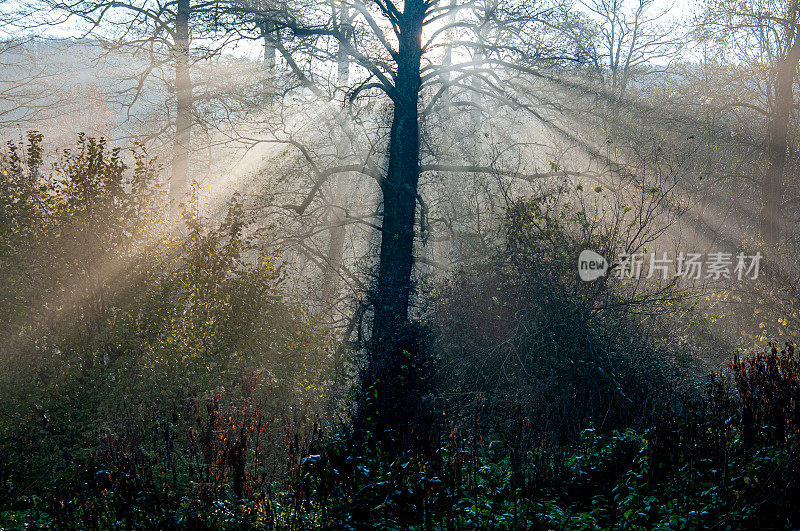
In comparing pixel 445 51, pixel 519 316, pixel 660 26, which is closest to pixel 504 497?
pixel 519 316

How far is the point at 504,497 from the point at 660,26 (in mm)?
21083

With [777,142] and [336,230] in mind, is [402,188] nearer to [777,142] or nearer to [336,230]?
[336,230]

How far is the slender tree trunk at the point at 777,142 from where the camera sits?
50.9 feet

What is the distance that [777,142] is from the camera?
1614 cm

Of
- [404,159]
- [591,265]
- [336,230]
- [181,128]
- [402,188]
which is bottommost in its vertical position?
Answer: [336,230]

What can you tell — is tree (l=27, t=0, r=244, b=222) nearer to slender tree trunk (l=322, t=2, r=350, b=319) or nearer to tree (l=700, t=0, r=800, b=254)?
slender tree trunk (l=322, t=2, r=350, b=319)

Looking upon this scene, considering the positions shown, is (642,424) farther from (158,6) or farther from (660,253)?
(158,6)

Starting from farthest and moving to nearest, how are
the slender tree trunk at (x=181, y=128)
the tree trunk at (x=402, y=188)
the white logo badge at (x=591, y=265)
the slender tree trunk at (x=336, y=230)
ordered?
the slender tree trunk at (x=181, y=128) < the slender tree trunk at (x=336, y=230) < the tree trunk at (x=402, y=188) < the white logo badge at (x=591, y=265)

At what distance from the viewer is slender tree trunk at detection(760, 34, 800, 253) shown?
610 inches

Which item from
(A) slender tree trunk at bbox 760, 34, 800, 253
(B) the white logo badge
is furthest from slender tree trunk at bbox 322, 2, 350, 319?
(A) slender tree trunk at bbox 760, 34, 800, 253

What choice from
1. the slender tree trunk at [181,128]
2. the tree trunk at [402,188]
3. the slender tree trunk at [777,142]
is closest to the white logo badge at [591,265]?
the tree trunk at [402,188]

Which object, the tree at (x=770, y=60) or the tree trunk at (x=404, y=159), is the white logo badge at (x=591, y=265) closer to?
the tree trunk at (x=404, y=159)

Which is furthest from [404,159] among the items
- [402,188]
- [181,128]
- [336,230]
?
[181,128]

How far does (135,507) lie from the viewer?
14.9 ft
